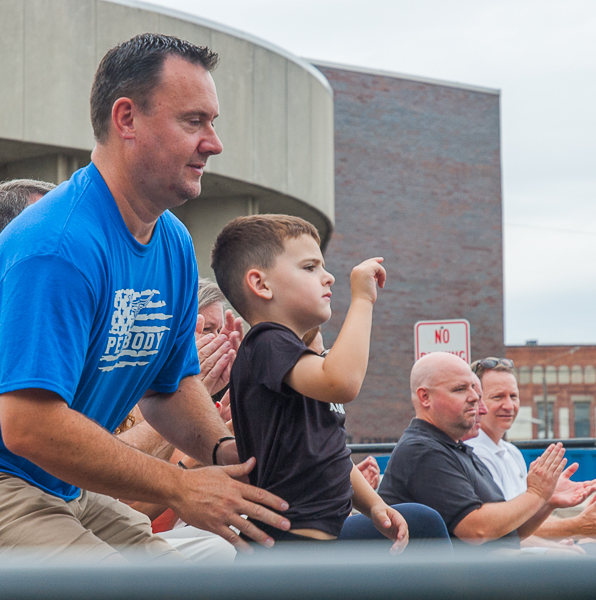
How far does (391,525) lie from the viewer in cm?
253

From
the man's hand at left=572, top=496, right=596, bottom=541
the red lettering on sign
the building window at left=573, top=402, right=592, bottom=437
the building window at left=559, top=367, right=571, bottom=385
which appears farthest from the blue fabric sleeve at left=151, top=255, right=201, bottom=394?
the building window at left=573, top=402, right=592, bottom=437

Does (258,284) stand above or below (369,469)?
above

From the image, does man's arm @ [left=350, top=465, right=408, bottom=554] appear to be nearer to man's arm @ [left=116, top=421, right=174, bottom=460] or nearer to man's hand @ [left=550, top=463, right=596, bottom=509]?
man's arm @ [left=116, top=421, right=174, bottom=460]

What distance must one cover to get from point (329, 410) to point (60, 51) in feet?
33.1

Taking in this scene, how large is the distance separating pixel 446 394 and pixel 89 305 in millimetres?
2892

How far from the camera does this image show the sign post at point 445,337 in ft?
29.9

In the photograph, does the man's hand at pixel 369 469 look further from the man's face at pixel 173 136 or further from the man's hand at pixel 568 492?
the man's face at pixel 173 136

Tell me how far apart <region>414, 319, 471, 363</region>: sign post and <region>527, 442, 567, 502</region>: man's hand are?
5.03 m

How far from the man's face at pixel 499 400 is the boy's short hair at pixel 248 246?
3526 mm

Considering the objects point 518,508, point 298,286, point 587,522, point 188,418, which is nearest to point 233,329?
point 188,418

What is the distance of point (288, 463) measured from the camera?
2152 millimetres

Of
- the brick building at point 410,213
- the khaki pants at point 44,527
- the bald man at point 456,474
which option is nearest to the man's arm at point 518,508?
the bald man at point 456,474

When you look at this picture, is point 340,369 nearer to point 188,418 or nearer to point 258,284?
point 258,284

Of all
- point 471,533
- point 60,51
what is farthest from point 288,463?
point 60,51
